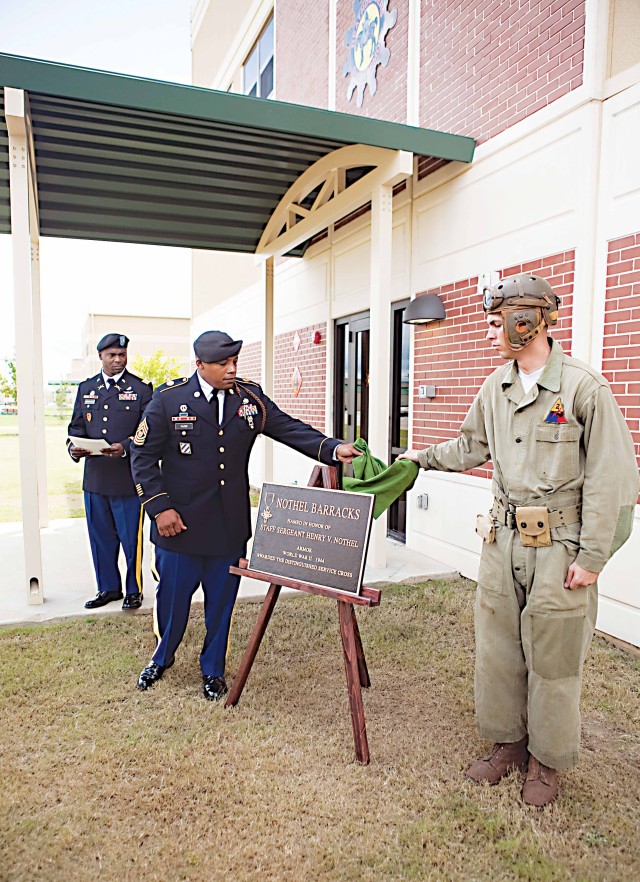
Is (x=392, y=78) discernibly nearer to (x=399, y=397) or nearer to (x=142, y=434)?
(x=399, y=397)

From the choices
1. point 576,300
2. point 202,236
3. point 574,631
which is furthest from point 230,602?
point 202,236

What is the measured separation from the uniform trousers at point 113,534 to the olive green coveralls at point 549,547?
276 centimetres

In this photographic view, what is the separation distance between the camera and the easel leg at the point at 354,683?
2.76 meters

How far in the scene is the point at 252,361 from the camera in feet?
39.0

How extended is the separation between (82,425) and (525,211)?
3.61 metres

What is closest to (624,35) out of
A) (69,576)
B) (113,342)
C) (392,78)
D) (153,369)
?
(392,78)

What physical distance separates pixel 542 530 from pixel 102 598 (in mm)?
3341

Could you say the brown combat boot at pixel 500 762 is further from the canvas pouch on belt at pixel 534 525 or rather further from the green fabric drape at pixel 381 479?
the green fabric drape at pixel 381 479

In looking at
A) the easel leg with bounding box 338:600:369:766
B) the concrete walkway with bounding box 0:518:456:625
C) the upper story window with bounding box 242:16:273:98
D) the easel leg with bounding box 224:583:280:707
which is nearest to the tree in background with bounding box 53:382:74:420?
the upper story window with bounding box 242:16:273:98

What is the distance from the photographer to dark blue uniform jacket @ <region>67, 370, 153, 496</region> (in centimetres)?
454

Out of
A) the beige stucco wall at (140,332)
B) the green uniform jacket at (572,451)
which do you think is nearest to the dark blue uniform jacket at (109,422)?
the green uniform jacket at (572,451)

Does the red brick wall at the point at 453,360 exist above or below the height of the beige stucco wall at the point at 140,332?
below

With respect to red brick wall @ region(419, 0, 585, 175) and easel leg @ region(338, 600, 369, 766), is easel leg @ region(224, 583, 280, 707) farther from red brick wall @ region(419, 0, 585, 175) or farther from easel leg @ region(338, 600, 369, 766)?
red brick wall @ region(419, 0, 585, 175)

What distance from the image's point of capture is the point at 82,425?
470cm
